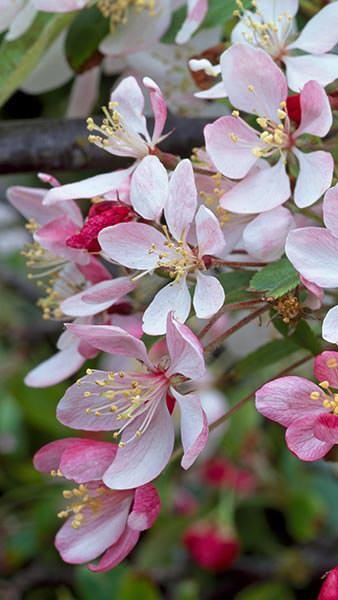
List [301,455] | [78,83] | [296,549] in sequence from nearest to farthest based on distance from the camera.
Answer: [301,455] < [78,83] < [296,549]

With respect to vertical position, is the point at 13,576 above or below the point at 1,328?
below

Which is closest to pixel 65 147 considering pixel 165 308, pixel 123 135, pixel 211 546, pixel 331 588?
pixel 123 135

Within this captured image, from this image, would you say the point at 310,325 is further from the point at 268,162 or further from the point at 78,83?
the point at 78,83

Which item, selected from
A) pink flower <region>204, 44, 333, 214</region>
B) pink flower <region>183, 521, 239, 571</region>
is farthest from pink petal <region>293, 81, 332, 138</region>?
pink flower <region>183, 521, 239, 571</region>

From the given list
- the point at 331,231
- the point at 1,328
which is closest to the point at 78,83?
the point at 331,231

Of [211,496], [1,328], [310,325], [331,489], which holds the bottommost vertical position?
[331,489]

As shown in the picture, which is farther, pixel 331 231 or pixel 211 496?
pixel 211 496
